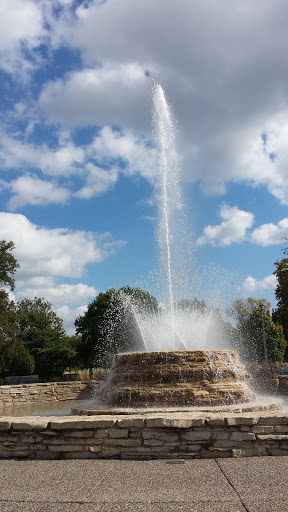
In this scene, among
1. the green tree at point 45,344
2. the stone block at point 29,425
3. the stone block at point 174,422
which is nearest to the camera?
the stone block at point 174,422

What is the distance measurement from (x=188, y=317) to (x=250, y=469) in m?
7.60

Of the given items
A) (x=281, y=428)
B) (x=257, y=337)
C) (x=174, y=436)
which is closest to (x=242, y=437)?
(x=281, y=428)

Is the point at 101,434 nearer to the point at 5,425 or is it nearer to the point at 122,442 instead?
the point at 122,442

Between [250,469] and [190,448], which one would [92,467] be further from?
[250,469]

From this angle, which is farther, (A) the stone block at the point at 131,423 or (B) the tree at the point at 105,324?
(B) the tree at the point at 105,324

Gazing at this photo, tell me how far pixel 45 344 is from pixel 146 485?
32847mm

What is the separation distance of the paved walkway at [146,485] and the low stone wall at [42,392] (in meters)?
12.7

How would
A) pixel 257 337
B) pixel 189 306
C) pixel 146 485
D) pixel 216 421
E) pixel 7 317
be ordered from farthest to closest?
pixel 257 337 → pixel 7 317 → pixel 189 306 → pixel 216 421 → pixel 146 485

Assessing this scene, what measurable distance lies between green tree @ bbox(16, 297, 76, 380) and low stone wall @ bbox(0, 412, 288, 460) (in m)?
28.1

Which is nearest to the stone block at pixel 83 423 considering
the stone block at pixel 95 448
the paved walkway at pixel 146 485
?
the stone block at pixel 95 448

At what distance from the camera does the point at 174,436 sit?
5199mm

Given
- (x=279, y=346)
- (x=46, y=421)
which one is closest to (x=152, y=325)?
(x=46, y=421)

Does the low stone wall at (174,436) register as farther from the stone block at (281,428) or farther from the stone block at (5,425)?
the stone block at (5,425)

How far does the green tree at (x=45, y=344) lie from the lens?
34.1 m
